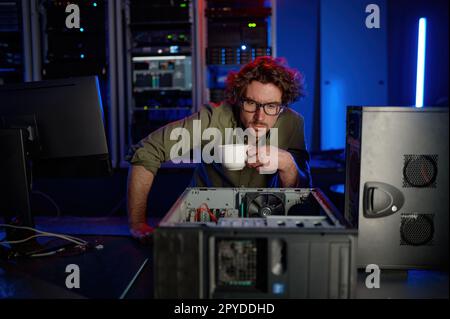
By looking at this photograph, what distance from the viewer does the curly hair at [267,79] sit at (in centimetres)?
153

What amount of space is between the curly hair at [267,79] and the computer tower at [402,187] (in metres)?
0.59

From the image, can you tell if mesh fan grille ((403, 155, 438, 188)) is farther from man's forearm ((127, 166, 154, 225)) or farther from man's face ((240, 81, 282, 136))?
man's forearm ((127, 166, 154, 225))

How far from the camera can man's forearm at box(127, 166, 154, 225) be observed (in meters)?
1.41

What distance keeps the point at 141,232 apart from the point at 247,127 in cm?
57

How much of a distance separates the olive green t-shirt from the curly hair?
9cm

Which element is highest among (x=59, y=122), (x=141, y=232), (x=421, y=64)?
(x=421, y=64)

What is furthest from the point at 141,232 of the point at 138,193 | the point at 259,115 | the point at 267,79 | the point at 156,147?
the point at 267,79

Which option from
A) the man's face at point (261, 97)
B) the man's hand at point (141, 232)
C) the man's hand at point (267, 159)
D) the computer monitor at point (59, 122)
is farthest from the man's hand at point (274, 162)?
the computer monitor at point (59, 122)

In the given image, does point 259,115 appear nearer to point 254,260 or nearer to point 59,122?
point 59,122

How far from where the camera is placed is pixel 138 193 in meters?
1.46

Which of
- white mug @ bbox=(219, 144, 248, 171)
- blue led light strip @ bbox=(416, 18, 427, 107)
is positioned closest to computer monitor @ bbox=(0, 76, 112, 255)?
white mug @ bbox=(219, 144, 248, 171)

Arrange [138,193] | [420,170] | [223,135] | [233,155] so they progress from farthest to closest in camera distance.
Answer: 1. [223,135]
2. [138,193]
3. [233,155]
4. [420,170]

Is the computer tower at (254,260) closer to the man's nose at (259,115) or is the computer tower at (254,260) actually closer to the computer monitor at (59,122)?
the computer monitor at (59,122)
